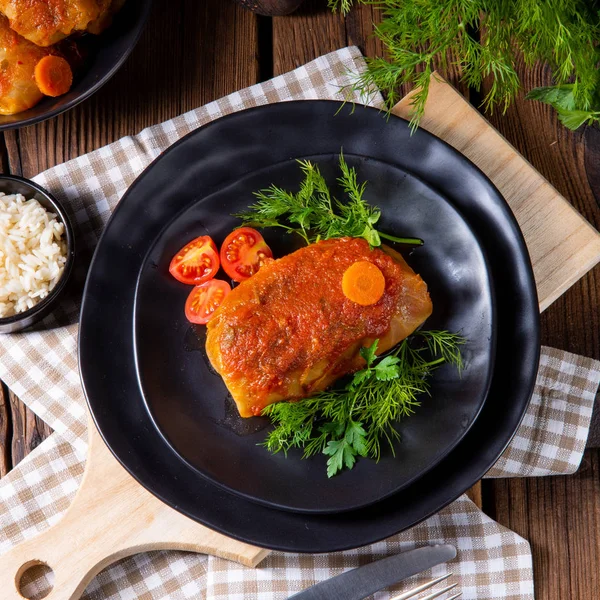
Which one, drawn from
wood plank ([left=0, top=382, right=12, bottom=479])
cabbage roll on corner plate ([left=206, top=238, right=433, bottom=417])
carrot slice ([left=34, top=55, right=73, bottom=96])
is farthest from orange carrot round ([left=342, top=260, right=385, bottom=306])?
wood plank ([left=0, top=382, right=12, bottom=479])

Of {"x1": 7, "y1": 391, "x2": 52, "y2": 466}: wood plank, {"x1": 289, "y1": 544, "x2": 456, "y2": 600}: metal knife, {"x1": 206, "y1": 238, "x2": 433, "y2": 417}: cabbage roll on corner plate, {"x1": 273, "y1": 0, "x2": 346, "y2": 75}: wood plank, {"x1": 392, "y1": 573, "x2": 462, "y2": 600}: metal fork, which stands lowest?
{"x1": 392, "y1": 573, "x2": 462, "y2": 600}: metal fork

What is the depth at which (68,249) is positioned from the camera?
3.21 metres

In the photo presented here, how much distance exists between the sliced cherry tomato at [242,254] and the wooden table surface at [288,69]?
0.87m

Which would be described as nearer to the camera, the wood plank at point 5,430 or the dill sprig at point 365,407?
the dill sprig at point 365,407

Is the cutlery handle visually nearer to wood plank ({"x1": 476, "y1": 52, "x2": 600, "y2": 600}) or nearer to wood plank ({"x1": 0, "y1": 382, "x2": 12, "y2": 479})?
wood plank ({"x1": 0, "y1": 382, "x2": 12, "y2": 479})

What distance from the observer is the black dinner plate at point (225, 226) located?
3.04m

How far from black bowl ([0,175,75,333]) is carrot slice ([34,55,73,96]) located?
426mm

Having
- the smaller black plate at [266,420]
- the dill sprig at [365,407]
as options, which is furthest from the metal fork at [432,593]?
the dill sprig at [365,407]

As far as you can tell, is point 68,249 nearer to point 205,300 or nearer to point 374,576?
point 205,300

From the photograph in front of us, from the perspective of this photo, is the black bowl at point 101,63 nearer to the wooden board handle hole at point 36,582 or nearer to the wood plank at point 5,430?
the wood plank at point 5,430

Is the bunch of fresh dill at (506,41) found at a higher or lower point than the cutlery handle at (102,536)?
higher

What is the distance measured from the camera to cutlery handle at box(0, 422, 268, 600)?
119 inches

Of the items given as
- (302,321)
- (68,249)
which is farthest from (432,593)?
(68,249)

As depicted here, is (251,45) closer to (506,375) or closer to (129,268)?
(129,268)
